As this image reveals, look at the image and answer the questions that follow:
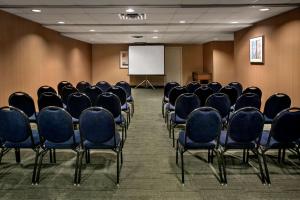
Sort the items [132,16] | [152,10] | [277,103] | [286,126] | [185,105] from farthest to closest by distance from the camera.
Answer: [132,16] → [152,10] → [185,105] → [277,103] → [286,126]

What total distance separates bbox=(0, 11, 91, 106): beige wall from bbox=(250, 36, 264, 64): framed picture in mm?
6363

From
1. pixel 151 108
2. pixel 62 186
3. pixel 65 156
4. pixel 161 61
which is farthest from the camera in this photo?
pixel 161 61

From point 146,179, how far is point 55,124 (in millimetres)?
1274

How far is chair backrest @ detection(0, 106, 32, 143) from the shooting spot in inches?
146

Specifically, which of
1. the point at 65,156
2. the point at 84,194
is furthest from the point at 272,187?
the point at 65,156

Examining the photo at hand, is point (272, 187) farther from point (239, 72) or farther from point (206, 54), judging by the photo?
point (206, 54)

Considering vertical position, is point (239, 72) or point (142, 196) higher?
point (239, 72)

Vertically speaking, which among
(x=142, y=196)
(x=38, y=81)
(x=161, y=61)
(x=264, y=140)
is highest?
(x=161, y=61)

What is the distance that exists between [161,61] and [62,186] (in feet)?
47.3

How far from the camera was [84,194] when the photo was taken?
138 inches

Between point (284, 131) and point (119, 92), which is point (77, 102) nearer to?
point (119, 92)

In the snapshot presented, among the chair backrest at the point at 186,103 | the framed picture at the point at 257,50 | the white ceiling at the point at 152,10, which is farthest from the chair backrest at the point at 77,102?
the framed picture at the point at 257,50

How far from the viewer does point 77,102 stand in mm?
5457

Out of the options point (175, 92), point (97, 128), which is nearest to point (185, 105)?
point (175, 92)
